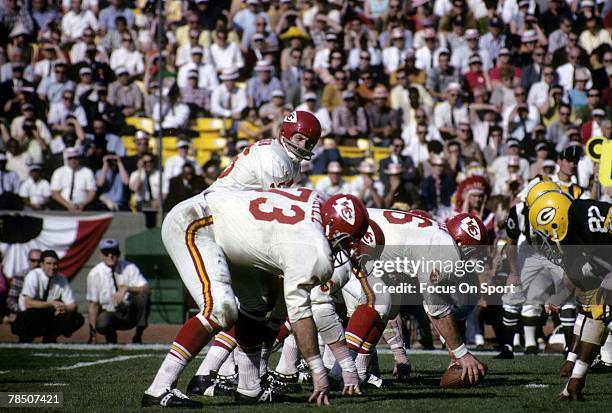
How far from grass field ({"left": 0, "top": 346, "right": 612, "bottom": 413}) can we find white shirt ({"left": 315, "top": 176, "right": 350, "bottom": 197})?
425cm

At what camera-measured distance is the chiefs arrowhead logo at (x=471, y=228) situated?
934 centimetres

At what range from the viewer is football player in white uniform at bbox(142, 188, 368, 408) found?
6.96 m

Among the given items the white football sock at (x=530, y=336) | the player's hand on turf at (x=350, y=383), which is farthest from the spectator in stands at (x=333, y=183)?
the player's hand on turf at (x=350, y=383)

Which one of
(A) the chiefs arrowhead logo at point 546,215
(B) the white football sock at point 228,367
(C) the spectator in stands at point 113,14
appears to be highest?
(C) the spectator in stands at point 113,14

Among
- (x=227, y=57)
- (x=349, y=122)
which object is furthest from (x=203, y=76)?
(x=349, y=122)

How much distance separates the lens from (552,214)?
8.21m

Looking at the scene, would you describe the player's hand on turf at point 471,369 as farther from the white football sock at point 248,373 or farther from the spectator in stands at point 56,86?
the spectator in stands at point 56,86

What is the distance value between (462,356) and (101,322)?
22.4 ft

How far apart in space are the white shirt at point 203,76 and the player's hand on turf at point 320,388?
11.9 m

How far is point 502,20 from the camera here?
60.9 ft

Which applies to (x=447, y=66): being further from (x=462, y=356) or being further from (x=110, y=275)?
(x=462, y=356)

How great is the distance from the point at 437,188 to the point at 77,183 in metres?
5.83

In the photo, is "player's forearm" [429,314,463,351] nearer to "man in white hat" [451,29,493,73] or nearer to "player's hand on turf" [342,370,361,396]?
"player's hand on turf" [342,370,361,396]

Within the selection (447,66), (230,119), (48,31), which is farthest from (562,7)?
(48,31)
